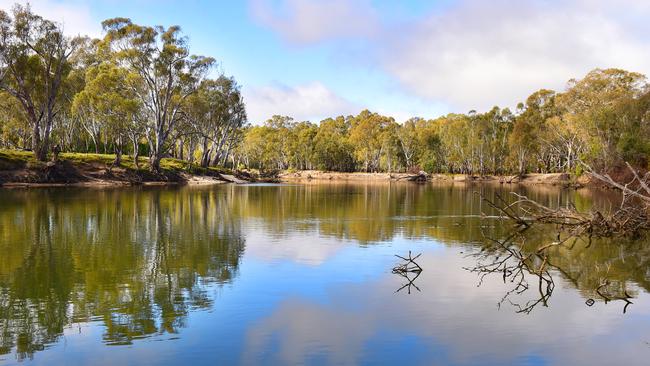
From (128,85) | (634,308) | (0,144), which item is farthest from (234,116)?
(634,308)

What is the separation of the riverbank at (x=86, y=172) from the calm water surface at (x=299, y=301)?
3726cm

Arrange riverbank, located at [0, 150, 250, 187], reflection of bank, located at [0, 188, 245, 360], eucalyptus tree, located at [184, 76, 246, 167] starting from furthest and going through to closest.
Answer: eucalyptus tree, located at [184, 76, 246, 167] < riverbank, located at [0, 150, 250, 187] < reflection of bank, located at [0, 188, 245, 360]

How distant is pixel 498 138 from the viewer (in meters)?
115

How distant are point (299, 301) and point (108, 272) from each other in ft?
19.5

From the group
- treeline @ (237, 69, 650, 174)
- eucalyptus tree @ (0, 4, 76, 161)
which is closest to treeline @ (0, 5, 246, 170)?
eucalyptus tree @ (0, 4, 76, 161)

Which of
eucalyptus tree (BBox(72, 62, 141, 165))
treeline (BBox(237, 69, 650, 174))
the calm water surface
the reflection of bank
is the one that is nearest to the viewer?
the calm water surface

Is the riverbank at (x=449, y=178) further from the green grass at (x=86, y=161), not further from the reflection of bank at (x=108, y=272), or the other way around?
the reflection of bank at (x=108, y=272)

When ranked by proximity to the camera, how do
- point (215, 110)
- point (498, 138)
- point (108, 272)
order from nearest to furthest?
point (108, 272) → point (215, 110) → point (498, 138)

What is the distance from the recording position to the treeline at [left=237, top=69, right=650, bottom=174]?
6838cm

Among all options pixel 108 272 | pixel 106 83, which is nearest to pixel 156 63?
pixel 106 83

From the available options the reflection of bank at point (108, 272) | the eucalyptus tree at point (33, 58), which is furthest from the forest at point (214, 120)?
the reflection of bank at point (108, 272)

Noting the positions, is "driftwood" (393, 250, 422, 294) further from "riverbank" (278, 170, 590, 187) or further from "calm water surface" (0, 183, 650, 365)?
"riverbank" (278, 170, 590, 187)

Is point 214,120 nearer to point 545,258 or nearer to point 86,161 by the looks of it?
point 86,161

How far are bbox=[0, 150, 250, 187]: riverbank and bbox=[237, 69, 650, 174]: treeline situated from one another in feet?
171
